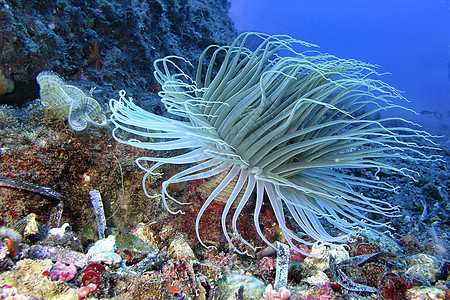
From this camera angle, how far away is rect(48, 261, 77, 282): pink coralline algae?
1.64m

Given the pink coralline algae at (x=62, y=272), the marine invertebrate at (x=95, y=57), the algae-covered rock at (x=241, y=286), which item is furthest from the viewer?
the marine invertebrate at (x=95, y=57)

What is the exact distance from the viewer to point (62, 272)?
1.67 m

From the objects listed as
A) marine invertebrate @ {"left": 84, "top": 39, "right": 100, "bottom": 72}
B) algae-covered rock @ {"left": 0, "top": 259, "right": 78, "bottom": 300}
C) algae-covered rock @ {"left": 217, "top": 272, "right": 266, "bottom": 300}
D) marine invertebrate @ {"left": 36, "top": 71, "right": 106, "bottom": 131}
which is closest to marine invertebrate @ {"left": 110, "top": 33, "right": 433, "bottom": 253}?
marine invertebrate @ {"left": 36, "top": 71, "right": 106, "bottom": 131}

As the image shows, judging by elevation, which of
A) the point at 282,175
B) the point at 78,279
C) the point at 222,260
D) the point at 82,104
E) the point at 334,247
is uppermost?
A: the point at 282,175

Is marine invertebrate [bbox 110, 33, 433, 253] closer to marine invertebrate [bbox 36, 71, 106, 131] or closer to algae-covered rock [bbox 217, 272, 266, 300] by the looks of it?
marine invertebrate [bbox 36, 71, 106, 131]

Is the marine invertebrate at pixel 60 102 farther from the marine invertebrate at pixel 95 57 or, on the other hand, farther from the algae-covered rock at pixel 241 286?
the marine invertebrate at pixel 95 57

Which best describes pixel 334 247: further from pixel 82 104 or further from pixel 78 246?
pixel 82 104

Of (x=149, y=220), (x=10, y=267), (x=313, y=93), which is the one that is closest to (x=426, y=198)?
(x=313, y=93)

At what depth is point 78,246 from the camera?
2090 millimetres

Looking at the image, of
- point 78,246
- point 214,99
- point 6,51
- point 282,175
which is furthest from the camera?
point 6,51

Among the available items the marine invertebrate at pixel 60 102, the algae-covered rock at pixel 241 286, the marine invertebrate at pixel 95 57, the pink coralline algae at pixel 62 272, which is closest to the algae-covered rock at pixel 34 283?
the pink coralline algae at pixel 62 272

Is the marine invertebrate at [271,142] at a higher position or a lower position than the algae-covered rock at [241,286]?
higher

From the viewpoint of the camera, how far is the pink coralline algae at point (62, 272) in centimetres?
164

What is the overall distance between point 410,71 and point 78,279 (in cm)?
10379
